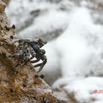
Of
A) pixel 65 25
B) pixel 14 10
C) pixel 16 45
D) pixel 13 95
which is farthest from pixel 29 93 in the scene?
pixel 14 10

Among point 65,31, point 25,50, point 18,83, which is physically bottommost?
point 18,83

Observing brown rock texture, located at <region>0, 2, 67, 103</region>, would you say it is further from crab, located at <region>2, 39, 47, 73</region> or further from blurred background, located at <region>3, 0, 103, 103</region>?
blurred background, located at <region>3, 0, 103, 103</region>

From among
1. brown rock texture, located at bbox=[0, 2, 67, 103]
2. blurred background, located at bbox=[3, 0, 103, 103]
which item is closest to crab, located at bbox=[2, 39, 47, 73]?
brown rock texture, located at bbox=[0, 2, 67, 103]

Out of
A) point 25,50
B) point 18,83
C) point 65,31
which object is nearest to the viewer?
point 18,83

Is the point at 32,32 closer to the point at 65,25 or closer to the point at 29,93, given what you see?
the point at 65,25

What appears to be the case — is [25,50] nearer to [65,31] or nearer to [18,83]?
[18,83]

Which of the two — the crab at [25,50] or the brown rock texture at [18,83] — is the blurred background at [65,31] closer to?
the brown rock texture at [18,83]

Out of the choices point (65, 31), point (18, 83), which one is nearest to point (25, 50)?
point (18, 83)
